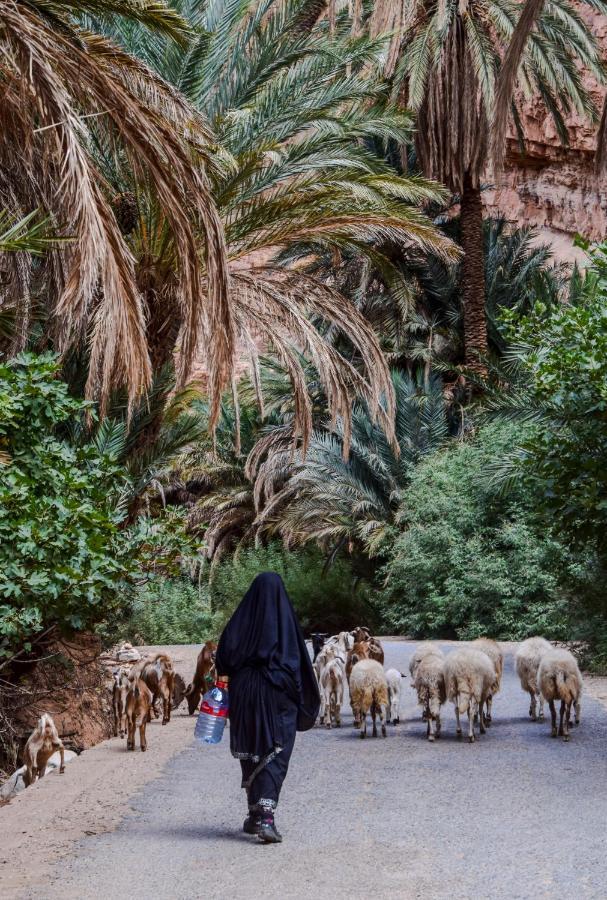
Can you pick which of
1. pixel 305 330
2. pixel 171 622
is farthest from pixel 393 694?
pixel 171 622

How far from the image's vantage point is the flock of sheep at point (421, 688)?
898 cm

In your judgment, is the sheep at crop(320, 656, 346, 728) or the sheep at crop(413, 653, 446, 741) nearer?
the sheep at crop(413, 653, 446, 741)

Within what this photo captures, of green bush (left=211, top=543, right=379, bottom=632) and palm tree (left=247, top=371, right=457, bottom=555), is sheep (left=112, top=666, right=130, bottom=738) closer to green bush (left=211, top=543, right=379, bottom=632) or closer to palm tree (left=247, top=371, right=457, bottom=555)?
palm tree (left=247, top=371, right=457, bottom=555)

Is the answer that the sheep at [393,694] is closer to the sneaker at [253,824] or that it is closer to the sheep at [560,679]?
the sheep at [560,679]

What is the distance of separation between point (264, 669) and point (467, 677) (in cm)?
331

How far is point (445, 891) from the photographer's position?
4.80 metres

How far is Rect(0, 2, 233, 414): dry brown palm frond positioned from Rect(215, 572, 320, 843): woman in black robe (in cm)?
255

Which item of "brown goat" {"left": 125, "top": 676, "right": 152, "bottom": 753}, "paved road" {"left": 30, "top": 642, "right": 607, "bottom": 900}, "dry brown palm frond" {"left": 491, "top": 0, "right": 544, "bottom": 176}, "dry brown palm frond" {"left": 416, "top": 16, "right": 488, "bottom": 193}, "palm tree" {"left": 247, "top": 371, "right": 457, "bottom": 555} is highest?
"dry brown palm frond" {"left": 416, "top": 16, "right": 488, "bottom": 193}

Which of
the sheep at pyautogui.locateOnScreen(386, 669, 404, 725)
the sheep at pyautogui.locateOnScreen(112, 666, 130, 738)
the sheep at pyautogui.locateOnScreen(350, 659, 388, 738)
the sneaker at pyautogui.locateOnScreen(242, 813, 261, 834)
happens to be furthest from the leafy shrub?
the sneaker at pyautogui.locateOnScreen(242, 813, 261, 834)

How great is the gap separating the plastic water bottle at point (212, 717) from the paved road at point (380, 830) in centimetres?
57

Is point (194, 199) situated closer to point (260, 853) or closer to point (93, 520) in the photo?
point (93, 520)

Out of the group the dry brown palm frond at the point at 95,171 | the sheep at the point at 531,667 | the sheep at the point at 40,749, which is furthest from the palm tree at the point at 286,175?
the sheep at the point at 40,749

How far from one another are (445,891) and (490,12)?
853 inches

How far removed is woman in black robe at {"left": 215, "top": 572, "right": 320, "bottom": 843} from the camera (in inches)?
235
